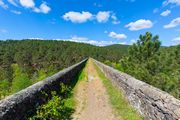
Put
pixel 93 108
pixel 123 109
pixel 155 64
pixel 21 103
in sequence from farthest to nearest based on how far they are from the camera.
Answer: pixel 155 64
pixel 93 108
pixel 123 109
pixel 21 103

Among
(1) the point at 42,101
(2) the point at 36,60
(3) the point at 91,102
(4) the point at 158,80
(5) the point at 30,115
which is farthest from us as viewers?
(2) the point at 36,60

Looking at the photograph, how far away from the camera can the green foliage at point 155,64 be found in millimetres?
11967

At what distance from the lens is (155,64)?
1736 centimetres

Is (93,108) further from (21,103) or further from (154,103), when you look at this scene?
(21,103)

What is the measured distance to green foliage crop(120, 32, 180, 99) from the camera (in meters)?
12.0

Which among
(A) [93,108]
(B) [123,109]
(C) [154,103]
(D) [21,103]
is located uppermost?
(C) [154,103]

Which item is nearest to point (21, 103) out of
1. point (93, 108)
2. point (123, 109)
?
point (93, 108)

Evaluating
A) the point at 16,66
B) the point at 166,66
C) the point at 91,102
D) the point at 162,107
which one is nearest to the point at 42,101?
the point at 91,102

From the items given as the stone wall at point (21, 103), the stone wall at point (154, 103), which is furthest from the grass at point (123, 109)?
the stone wall at point (21, 103)

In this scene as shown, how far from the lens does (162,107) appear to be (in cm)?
495

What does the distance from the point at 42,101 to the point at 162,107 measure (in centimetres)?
430

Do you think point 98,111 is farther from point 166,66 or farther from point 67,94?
point 166,66

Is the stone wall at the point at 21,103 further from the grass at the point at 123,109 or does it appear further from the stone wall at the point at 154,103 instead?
the stone wall at the point at 154,103

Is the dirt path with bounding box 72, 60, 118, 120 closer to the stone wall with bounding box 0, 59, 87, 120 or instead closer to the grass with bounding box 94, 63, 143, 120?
the grass with bounding box 94, 63, 143, 120
